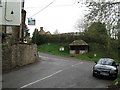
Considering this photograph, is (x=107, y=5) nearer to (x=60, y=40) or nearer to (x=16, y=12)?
(x=16, y=12)

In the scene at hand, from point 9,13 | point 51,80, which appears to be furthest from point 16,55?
point 9,13

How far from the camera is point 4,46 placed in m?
18.1

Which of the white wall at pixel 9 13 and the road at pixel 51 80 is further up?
the white wall at pixel 9 13

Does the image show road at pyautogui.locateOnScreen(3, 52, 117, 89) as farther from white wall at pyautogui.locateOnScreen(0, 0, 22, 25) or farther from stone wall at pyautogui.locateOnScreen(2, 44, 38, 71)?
white wall at pyautogui.locateOnScreen(0, 0, 22, 25)

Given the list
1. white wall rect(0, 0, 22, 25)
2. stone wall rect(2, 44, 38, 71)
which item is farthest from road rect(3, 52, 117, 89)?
white wall rect(0, 0, 22, 25)

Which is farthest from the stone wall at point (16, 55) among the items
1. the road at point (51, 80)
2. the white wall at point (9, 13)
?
the white wall at point (9, 13)

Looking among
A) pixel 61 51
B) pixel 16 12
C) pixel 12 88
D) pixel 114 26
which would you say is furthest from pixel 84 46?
pixel 16 12

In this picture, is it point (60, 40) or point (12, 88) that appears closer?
point (12, 88)

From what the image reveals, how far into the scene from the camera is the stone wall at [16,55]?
1811 centimetres

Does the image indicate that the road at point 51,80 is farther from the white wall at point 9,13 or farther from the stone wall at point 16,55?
the white wall at point 9,13

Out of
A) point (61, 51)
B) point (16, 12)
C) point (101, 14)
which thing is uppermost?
point (101, 14)

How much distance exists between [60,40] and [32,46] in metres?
32.6

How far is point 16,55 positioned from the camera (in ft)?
66.6

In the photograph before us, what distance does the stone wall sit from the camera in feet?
59.4
